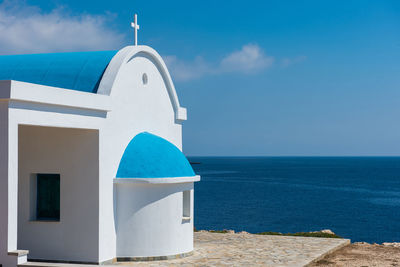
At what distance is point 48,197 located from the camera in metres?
15.7

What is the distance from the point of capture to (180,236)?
54.1 feet

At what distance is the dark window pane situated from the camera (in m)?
15.6

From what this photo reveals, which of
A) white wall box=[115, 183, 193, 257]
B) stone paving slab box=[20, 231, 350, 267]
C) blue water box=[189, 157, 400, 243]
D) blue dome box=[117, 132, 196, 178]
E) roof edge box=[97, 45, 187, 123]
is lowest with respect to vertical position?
blue water box=[189, 157, 400, 243]

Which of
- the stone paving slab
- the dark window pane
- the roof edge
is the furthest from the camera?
the dark window pane

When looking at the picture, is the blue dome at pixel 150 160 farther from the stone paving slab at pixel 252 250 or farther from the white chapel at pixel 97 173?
the stone paving slab at pixel 252 250

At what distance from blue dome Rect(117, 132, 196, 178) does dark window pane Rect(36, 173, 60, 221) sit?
1.88 meters

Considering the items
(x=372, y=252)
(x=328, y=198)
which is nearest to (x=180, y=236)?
(x=372, y=252)

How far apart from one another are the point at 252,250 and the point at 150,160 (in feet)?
15.7

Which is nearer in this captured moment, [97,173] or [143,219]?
[97,173]

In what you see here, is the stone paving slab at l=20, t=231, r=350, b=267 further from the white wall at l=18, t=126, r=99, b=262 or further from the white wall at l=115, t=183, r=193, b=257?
the white wall at l=18, t=126, r=99, b=262

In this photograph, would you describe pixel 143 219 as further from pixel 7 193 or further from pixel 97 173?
pixel 7 193

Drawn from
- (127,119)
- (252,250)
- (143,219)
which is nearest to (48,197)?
(143,219)

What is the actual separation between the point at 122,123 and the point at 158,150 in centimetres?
148

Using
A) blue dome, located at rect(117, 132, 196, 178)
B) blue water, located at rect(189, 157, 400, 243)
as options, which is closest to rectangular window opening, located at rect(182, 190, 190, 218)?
blue dome, located at rect(117, 132, 196, 178)
